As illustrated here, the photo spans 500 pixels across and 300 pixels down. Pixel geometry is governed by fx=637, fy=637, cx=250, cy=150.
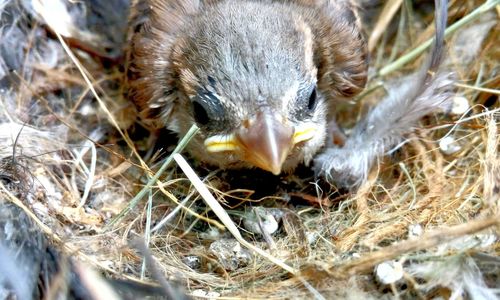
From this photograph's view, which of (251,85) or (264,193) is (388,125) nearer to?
(264,193)

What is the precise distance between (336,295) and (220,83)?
2.17ft

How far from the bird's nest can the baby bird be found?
0.58ft

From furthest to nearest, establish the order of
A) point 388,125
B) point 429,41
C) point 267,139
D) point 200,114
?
point 429,41 < point 388,125 < point 200,114 < point 267,139

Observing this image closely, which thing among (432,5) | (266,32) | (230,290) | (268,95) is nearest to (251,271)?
(230,290)

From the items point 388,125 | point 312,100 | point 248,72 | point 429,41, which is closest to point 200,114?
point 248,72

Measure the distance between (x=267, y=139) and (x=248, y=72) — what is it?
0.69 ft

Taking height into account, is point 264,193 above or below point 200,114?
below

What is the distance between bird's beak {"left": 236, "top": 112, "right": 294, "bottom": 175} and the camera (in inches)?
66.3

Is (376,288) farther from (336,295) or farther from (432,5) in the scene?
(432,5)

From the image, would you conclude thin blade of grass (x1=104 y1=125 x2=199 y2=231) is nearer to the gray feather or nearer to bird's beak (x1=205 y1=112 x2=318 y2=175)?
bird's beak (x1=205 y1=112 x2=318 y2=175)

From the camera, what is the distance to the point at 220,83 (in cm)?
180

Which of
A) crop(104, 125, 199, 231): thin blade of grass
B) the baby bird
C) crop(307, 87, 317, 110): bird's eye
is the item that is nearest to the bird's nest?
crop(104, 125, 199, 231): thin blade of grass

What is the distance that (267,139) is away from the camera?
5.52ft

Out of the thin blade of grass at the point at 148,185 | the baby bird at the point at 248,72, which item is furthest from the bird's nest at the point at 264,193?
the baby bird at the point at 248,72
